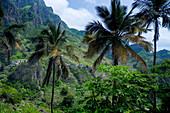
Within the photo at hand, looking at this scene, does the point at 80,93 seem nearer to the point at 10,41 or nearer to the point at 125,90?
the point at 125,90

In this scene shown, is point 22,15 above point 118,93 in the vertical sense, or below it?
above

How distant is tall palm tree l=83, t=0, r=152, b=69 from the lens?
4956 millimetres

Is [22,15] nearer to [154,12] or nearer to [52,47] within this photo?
[52,47]

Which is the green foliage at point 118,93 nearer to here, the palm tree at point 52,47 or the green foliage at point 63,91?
the palm tree at point 52,47

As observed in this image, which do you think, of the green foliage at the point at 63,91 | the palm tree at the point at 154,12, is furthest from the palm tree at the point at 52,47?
the green foliage at the point at 63,91

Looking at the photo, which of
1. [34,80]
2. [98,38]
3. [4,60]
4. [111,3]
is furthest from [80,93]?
[4,60]

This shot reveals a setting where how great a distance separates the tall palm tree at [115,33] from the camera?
16.3 ft

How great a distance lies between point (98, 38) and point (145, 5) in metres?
4.50

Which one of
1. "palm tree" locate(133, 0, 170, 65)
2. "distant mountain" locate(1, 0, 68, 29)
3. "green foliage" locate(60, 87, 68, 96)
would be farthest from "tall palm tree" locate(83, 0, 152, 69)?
"distant mountain" locate(1, 0, 68, 29)

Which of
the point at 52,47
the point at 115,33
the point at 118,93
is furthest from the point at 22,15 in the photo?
the point at 118,93

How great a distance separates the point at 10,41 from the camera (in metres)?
7.05

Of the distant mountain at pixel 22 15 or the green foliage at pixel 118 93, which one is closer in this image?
the green foliage at pixel 118 93

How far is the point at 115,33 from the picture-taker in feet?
17.8

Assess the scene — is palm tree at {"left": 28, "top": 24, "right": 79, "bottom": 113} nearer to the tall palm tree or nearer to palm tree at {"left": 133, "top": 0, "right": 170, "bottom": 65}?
the tall palm tree
